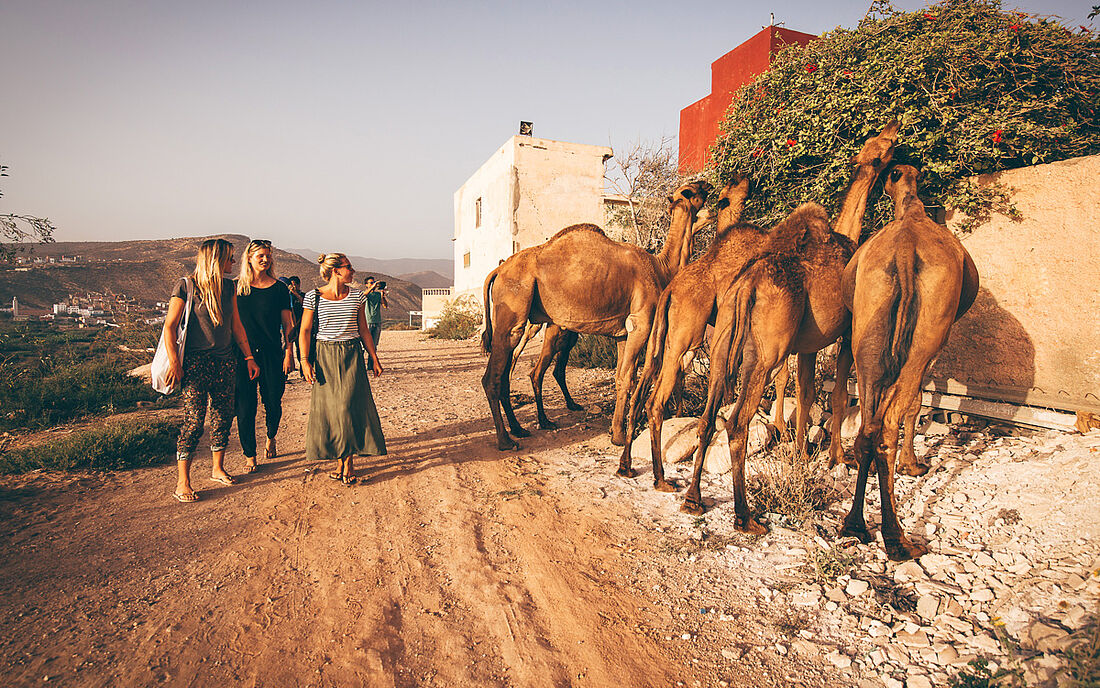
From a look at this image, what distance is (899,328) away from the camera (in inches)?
132

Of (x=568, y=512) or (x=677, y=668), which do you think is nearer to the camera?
(x=677, y=668)

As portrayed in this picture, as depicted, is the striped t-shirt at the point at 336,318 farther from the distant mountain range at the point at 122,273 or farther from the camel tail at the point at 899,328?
the distant mountain range at the point at 122,273

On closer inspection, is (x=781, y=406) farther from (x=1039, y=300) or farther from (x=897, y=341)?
(x=1039, y=300)

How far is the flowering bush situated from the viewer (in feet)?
16.0

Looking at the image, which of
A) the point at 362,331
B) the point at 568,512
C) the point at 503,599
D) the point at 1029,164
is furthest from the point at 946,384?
the point at 362,331

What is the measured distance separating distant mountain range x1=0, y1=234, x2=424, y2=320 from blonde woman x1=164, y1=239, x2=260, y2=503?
2949 cm

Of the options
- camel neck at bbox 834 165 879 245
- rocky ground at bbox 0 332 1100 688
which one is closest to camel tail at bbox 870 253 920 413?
rocky ground at bbox 0 332 1100 688

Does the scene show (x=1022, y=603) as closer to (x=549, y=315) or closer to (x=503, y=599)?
(x=503, y=599)

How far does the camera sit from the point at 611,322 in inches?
235

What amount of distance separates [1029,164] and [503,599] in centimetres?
596

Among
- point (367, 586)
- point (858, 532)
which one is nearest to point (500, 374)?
point (367, 586)

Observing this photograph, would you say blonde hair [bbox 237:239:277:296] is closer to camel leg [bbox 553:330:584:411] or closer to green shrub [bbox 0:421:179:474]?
green shrub [bbox 0:421:179:474]

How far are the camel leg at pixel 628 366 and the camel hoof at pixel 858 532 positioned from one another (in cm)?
238

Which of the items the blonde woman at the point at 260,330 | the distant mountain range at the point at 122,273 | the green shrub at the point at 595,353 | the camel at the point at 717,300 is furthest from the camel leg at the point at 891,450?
the distant mountain range at the point at 122,273
